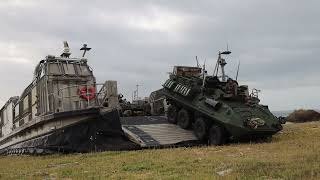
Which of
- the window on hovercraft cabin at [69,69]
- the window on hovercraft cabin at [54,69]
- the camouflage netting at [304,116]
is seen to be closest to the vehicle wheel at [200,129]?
the window on hovercraft cabin at [69,69]

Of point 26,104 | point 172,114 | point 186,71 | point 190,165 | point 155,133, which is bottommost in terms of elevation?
point 190,165

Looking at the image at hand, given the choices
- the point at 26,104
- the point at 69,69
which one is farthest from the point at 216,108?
the point at 26,104

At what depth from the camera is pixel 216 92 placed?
20.0 m

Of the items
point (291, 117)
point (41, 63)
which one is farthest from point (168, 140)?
point (291, 117)

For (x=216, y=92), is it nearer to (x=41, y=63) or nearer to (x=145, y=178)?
(x=41, y=63)

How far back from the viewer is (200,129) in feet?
64.3

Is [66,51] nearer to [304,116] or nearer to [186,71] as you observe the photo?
[186,71]

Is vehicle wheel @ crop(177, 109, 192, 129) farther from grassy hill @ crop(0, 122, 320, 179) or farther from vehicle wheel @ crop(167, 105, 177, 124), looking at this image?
grassy hill @ crop(0, 122, 320, 179)

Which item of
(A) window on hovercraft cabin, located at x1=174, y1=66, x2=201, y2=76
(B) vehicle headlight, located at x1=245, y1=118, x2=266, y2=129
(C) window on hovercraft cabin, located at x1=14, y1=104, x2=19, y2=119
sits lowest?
(B) vehicle headlight, located at x1=245, y1=118, x2=266, y2=129

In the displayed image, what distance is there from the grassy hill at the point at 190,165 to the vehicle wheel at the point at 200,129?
2.94 meters

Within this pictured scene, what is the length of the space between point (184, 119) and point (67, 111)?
5.08 m

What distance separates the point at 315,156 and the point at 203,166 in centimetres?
270

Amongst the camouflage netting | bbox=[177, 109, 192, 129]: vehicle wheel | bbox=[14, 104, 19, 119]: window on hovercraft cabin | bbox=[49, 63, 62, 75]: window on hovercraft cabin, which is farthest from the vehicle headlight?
the camouflage netting

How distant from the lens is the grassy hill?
10055mm
